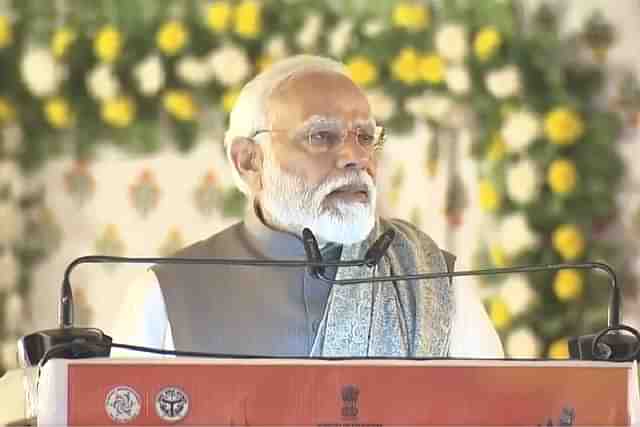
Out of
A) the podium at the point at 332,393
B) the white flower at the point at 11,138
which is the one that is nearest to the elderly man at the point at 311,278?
the podium at the point at 332,393

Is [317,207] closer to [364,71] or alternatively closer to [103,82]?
[364,71]

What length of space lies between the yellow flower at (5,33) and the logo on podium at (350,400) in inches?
112

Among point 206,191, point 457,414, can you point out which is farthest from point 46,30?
point 457,414

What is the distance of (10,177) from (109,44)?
0.60m

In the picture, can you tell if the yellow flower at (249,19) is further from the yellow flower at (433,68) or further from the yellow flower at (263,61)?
the yellow flower at (433,68)

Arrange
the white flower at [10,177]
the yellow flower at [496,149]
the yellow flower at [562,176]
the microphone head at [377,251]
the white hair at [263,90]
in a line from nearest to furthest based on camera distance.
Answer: the microphone head at [377,251], the white hair at [263,90], the yellow flower at [562,176], the yellow flower at [496,149], the white flower at [10,177]

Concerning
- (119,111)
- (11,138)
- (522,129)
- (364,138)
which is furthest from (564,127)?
(11,138)

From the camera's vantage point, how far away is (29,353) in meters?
1.23

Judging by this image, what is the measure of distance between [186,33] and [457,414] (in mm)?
2633

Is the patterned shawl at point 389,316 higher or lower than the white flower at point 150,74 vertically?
lower

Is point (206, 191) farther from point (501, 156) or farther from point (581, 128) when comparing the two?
point (581, 128)

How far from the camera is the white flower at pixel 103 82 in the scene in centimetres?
360

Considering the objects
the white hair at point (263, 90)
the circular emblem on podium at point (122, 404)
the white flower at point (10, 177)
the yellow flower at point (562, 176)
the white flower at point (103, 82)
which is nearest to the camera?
the circular emblem on podium at point (122, 404)

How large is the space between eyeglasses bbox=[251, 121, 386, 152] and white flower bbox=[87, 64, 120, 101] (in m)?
1.52
